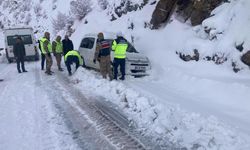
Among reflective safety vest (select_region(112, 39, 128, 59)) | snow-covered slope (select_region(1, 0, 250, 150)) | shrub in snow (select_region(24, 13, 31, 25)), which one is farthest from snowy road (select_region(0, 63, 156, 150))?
shrub in snow (select_region(24, 13, 31, 25))

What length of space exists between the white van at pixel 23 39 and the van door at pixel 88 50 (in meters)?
7.77

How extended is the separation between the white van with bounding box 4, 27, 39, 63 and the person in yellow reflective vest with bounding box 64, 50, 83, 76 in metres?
7.92

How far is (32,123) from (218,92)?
6.05 meters

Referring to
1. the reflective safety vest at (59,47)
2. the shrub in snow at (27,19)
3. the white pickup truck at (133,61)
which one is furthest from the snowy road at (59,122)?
the shrub in snow at (27,19)

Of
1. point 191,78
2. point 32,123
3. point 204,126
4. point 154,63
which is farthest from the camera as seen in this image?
point 154,63

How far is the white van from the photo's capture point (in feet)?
85.4

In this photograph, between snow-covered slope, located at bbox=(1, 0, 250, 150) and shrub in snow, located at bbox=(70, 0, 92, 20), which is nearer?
snow-covered slope, located at bbox=(1, 0, 250, 150)

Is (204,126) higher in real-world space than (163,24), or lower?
lower

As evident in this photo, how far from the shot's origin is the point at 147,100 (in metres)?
10.9

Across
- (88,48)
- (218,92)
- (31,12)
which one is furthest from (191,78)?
(31,12)

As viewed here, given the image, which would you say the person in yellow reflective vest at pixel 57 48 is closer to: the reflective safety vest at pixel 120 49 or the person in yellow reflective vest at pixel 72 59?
the person in yellow reflective vest at pixel 72 59

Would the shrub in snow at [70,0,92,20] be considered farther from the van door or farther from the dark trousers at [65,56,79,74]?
the dark trousers at [65,56,79,74]

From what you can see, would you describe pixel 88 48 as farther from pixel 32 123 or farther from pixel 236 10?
pixel 32 123

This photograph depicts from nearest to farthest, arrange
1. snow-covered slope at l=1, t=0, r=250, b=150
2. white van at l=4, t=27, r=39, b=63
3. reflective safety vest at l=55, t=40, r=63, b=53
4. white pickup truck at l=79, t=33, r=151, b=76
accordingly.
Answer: snow-covered slope at l=1, t=0, r=250, b=150
white pickup truck at l=79, t=33, r=151, b=76
reflective safety vest at l=55, t=40, r=63, b=53
white van at l=4, t=27, r=39, b=63
